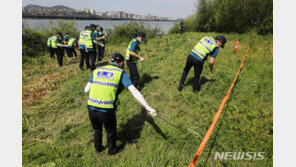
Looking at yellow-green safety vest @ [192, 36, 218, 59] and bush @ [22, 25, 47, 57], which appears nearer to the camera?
yellow-green safety vest @ [192, 36, 218, 59]

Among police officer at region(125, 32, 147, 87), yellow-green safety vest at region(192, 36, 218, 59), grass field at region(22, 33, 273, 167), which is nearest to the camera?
grass field at region(22, 33, 273, 167)

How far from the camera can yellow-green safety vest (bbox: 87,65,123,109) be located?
2.04 meters

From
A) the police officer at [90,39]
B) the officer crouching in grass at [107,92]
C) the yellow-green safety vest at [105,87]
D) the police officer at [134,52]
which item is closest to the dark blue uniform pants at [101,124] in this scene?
the officer crouching in grass at [107,92]

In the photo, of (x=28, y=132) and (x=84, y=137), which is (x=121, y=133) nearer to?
(x=84, y=137)

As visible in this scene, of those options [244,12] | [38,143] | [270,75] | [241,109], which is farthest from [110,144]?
[244,12]

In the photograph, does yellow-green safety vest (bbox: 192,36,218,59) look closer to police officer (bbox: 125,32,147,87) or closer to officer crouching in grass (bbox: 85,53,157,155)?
police officer (bbox: 125,32,147,87)

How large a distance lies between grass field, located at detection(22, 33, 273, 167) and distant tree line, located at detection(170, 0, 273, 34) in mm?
13763

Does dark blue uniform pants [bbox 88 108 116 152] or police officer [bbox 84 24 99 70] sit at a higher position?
police officer [bbox 84 24 99 70]

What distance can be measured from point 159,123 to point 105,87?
6.16 ft

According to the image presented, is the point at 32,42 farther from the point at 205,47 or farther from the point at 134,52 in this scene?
the point at 205,47

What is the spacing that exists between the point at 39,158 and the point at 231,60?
8584 mm

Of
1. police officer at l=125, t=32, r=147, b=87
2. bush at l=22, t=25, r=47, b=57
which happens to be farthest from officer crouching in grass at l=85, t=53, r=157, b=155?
bush at l=22, t=25, r=47, b=57

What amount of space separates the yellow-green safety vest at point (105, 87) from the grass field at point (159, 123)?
4.22 feet

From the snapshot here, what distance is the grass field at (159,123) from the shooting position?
2549 millimetres
